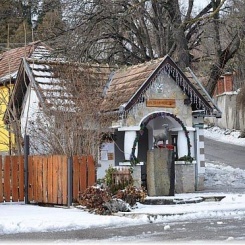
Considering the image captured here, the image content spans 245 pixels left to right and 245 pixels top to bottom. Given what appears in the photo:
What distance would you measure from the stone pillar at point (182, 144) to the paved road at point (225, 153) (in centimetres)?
1029

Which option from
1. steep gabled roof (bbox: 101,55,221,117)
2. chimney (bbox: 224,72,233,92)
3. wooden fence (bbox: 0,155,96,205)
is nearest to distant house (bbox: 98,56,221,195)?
steep gabled roof (bbox: 101,55,221,117)

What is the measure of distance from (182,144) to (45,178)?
19.9ft

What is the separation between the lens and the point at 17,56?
3381cm

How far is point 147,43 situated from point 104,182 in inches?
547

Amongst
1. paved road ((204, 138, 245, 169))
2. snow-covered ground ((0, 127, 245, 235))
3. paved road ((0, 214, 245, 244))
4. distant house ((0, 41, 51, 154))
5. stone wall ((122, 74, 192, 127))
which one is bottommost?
paved road ((0, 214, 245, 244))

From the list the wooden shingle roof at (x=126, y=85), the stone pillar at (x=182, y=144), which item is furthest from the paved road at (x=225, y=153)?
the wooden shingle roof at (x=126, y=85)

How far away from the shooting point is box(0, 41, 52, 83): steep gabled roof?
104ft

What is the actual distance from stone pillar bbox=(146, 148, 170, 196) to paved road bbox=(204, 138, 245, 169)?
1338cm

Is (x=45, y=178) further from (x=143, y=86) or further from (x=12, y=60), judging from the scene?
(x=12, y=60)

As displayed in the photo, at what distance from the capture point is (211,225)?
43.6 feet

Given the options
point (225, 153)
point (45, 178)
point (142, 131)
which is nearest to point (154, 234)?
point (45, 178)

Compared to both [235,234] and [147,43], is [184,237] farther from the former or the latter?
[147,43]

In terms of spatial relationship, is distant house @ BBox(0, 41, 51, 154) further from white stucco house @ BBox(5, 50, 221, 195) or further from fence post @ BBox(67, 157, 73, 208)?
fence post @ BBox(67, 157, 73, 208)

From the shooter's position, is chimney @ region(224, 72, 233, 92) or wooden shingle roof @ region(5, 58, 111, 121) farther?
chimney @ region(224, 72, 233, 92)
